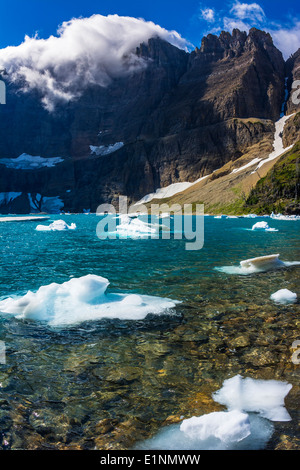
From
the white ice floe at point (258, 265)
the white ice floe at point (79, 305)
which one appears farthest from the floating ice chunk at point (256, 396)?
the white ice floe at point (258, 265)

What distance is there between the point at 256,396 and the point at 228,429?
58.4 inches

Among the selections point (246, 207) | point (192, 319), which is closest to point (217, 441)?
point (192, 319)

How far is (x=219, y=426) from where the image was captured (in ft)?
17.6

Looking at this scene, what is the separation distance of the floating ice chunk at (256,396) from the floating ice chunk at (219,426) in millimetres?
695

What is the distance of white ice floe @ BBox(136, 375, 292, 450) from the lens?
5.12 metres

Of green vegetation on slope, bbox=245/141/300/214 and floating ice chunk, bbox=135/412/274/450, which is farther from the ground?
green vegetation on slope, bbox=245/141/300/214

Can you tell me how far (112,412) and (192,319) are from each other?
18.4 ft

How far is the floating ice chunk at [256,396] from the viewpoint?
5977mm

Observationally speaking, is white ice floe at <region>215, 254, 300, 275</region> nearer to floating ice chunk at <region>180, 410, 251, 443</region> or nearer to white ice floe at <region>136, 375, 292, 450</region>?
white ice floe at <region>136, 375, 292, 450</region>

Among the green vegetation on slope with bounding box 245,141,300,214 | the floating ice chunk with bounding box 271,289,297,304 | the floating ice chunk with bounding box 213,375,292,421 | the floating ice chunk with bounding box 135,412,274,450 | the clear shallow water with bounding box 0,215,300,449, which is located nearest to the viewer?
the floating ice chunk with bounding box 135,412,274,450

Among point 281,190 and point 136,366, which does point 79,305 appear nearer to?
point 136,366

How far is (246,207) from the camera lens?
148250 millimetres

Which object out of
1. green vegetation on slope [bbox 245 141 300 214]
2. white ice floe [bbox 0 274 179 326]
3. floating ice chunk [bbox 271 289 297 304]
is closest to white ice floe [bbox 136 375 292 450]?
white ice floe [bbox 0 274 179 326]

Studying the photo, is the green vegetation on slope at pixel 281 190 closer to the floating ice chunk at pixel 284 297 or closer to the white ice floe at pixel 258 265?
the white ice floe at pixel 258 265
